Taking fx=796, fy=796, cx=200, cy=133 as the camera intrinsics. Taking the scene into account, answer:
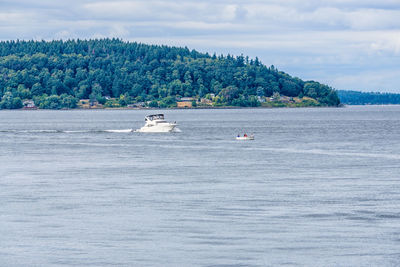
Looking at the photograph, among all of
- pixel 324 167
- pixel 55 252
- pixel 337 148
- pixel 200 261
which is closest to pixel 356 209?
pixel 200 261

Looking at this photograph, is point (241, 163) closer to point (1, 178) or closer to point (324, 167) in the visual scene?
point (324, 167)

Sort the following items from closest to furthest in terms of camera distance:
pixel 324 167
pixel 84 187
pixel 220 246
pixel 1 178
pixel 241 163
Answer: pixel 220 246 < pixel 84 187 < pixel 1 178 < pixel 324 167 < pixel 241 163

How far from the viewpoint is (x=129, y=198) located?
183 ft

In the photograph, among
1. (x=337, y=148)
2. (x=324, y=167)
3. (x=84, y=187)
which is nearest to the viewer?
(x=84, y=187)

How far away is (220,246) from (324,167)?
42293mm

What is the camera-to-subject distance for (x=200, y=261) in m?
36.0

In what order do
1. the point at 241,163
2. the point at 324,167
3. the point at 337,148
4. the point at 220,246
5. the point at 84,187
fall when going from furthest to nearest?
1. the point at 337,148
2. the point at 241,163
3. the point at 324,167
4. the point at 84,187
5. the point at 220,246

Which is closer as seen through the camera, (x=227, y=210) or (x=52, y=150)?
(x=227, y=210)

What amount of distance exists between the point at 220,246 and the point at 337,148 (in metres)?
73.2

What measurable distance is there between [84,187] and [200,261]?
1118 inches

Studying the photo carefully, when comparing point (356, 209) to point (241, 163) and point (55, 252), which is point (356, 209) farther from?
point (241, 163)

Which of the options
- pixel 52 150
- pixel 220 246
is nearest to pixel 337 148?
pixel 52 150

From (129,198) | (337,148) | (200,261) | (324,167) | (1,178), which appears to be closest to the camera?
(200,261)

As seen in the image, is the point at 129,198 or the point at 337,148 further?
the point at 337,148
